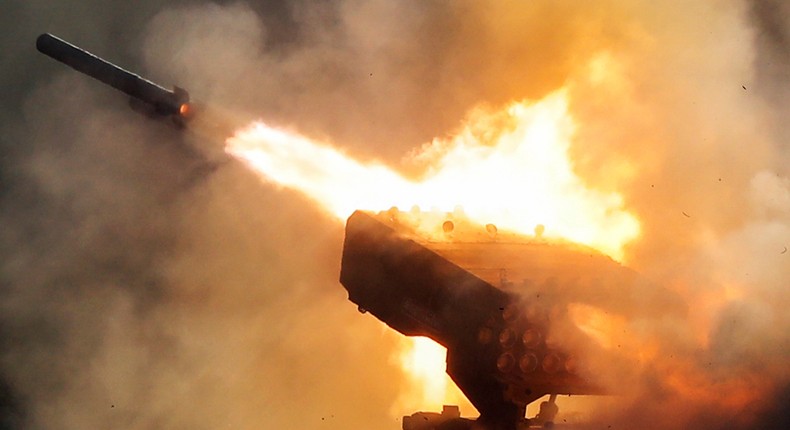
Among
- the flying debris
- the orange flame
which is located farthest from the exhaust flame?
the flying debris

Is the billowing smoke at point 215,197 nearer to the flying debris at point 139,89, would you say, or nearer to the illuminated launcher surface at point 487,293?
the flying debris at point 139,89

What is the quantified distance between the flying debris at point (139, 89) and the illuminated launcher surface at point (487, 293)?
10.5ft

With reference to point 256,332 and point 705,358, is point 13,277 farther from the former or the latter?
point 705,358

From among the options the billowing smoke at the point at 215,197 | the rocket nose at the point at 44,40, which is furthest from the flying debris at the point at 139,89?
the billowing smoke at the point at 215,197

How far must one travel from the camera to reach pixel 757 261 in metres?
9.69

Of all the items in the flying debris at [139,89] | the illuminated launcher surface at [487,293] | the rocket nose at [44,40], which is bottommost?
the illuminated launcher surface at [487,293]

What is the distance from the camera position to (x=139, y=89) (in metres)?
12.4

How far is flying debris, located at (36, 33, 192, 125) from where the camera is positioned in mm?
12297

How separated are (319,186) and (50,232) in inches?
228

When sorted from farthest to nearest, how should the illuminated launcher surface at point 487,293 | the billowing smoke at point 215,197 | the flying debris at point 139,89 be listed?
the billowing smoke at point 215,197 → the flying debris at point 139,89 → the illuminated launcher surface at point 487,293

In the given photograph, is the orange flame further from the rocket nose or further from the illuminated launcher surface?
the rocket nose

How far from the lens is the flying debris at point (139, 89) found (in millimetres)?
12297

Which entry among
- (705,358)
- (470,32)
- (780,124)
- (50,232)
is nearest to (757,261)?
(705,358)

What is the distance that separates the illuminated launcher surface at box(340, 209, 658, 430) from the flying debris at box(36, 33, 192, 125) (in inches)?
126
